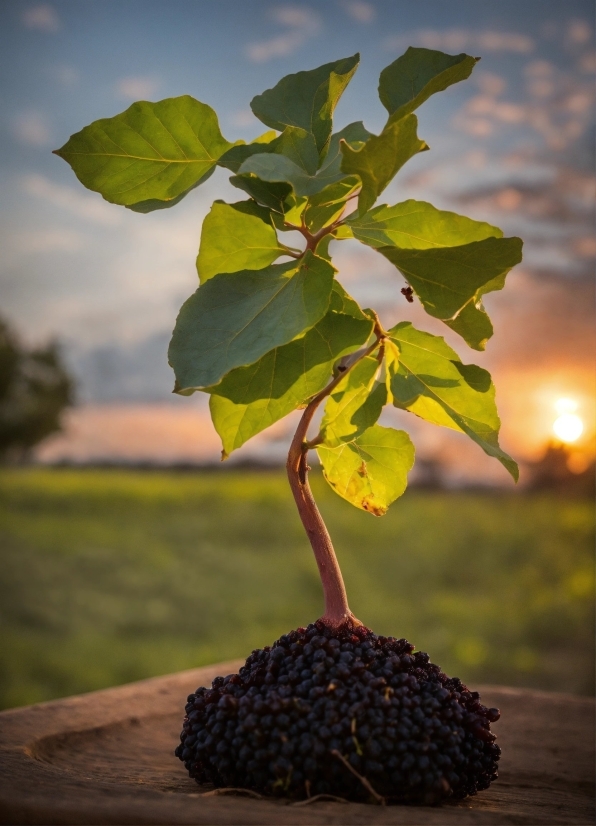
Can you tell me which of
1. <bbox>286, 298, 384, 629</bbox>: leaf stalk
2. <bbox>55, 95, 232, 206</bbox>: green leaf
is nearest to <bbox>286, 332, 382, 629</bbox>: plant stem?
<bbox>286, 298, 384, 629</bbox>: leaf stalk

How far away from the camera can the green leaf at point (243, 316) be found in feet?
1.93

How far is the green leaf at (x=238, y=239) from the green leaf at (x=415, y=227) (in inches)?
3.6

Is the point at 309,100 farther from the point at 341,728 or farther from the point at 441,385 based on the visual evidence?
the point at 341,728

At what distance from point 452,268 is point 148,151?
0.32m

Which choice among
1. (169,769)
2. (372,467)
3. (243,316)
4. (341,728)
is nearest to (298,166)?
(243,316)

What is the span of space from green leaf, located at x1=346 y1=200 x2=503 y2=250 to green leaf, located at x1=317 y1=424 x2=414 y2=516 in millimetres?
211

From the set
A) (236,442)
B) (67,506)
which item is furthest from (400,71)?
(67,506)

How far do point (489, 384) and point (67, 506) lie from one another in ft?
10.8

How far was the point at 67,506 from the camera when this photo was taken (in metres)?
3.68

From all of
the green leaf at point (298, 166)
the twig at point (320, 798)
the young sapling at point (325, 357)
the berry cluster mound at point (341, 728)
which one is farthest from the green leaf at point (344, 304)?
the twig at point (320, 798)

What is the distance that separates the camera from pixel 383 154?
588 mm

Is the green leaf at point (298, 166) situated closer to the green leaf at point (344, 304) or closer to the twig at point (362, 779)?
the green leaf at point (344, 304)

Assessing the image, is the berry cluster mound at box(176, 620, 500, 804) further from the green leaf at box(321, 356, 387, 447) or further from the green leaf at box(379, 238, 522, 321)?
the green leaf at box(379, 238, 522, 321)

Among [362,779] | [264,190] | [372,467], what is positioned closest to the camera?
[362,779]
